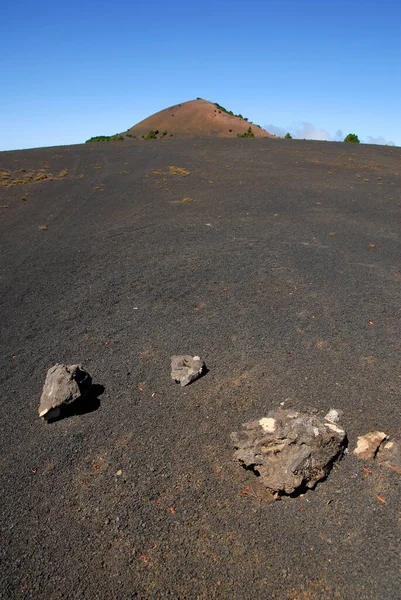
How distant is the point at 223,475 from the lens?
174 inches

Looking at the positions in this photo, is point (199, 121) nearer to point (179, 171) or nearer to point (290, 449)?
point (179, 171)

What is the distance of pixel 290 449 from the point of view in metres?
4.36

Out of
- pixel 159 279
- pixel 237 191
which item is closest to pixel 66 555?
pixel 159 279

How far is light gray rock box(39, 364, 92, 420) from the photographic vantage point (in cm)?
527

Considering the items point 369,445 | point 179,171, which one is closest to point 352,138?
point 179,171

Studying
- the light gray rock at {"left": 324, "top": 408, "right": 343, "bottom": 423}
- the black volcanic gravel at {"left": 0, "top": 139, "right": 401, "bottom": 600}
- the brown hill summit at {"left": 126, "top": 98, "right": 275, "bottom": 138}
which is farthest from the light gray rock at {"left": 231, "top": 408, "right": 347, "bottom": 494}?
the brown hill summit at {"left": 126, "top": 98, "right": 275, "bottom": 138}

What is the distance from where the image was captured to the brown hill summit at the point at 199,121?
62.8 metres

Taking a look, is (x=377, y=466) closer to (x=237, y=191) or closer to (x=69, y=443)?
(x=69, y=443)

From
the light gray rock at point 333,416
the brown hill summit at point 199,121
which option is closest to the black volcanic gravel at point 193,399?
the light gray rock at point 333,416

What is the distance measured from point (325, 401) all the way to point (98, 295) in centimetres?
497

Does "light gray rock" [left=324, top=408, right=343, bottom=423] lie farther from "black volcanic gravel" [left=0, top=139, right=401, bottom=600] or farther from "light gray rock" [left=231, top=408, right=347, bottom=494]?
"light gray rock" [left=231, top=408, right=347, bottom=494]

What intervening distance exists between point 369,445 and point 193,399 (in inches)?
82.8

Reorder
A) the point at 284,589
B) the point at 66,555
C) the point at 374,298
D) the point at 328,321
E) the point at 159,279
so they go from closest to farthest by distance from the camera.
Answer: the point at 284,589 < the point at 66,555 < the point at 328,321 < the point at 374,298 < the point at 159,279

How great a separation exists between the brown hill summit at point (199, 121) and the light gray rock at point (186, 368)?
59.3 meters
